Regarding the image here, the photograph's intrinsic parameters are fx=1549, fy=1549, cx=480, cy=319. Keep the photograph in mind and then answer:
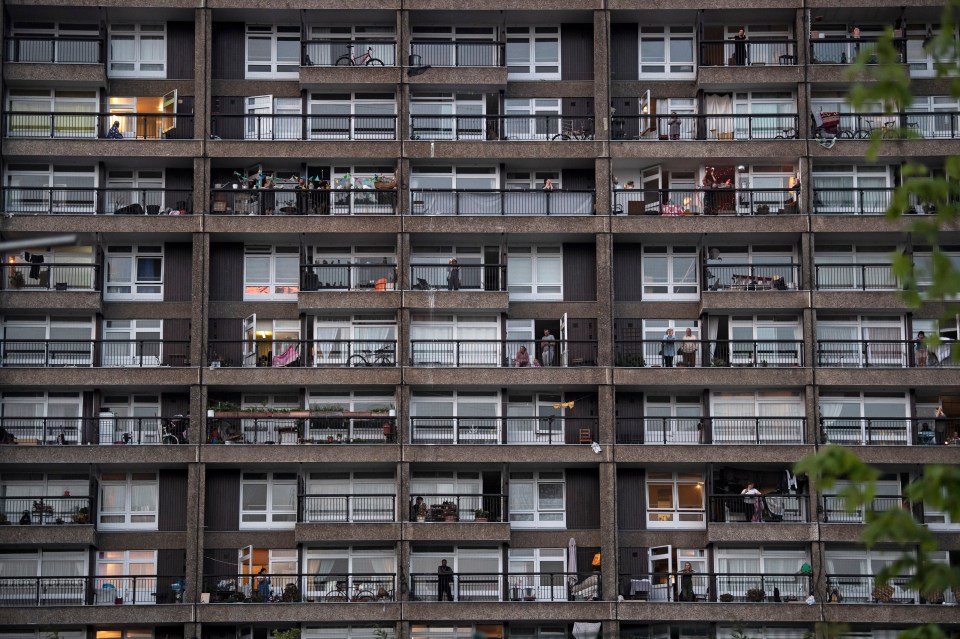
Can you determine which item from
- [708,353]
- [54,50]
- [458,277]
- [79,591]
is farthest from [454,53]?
[79,591]

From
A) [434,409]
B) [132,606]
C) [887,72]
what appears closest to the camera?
[887,72]

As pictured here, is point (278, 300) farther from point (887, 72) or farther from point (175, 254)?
point (887, 72)

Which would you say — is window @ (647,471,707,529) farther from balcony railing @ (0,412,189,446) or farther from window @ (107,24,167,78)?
window @ (107,24,167,78)

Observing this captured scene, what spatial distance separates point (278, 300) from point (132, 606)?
13.0m

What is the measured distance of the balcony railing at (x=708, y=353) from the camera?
59469 millimetres

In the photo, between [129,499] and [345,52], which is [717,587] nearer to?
[129,499]

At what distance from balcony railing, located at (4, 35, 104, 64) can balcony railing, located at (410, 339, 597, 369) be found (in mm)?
17261

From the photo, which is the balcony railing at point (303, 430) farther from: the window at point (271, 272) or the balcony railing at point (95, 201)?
the balcony railing at point (95, 201)

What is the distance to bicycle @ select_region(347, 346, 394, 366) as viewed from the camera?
5909 centimetres

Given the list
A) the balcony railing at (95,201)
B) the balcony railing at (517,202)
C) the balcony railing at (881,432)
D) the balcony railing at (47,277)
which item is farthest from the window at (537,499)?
the balcony railing at (47,277)

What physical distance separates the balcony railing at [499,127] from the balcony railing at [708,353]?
342 inches

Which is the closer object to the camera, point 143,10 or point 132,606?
point 132,606

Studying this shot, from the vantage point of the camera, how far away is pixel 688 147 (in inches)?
2370

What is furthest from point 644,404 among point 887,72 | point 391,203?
point 887,72
